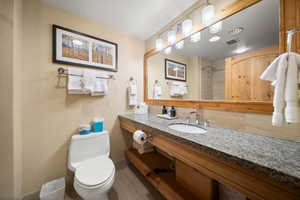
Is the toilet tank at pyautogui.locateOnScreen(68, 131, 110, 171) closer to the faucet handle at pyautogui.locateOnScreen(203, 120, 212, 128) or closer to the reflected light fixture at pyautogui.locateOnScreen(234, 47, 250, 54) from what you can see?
the faucet handle at pyautogui.locateOnScreen(203, 120, 212, 128)

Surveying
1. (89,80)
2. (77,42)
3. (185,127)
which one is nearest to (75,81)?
(89,80)

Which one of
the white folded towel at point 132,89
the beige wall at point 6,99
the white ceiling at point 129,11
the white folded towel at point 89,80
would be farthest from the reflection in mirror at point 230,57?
the beige wall at point 6,99

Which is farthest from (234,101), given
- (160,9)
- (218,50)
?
(160,9)

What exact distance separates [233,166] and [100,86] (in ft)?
5.38

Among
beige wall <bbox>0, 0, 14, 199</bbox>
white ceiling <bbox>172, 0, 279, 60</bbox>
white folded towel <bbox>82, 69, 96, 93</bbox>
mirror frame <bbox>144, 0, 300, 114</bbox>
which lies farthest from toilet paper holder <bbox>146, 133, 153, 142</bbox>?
beige wall <bbox>0, 0, 14, 199</bbox>

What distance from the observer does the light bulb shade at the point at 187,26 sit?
4.47 ft

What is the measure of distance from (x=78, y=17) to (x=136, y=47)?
0.93 meters

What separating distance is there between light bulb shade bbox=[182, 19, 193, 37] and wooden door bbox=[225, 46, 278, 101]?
62 centimetres

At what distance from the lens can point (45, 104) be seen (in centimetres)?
131

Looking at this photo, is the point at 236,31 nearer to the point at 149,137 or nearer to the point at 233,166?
the point at 233,166

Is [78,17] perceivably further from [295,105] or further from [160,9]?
[295,105]

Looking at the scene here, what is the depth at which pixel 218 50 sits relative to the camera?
3.86 ft

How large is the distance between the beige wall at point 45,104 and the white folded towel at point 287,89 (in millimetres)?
1831

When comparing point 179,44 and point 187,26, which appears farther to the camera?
point 179,44
